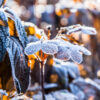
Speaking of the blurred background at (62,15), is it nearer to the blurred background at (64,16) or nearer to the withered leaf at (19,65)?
the blurred background at (64,16)

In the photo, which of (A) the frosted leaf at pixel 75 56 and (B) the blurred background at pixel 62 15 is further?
(B) the blurred background at pixel 62 15

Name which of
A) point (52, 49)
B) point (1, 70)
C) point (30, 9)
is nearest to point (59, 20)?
point (30, 9)

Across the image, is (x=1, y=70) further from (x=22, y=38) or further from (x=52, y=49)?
(x=52, y=49)

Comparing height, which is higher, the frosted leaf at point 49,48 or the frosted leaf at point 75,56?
the frosted leaf at point 49,48

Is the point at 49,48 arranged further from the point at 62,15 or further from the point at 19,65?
the point at 62,15

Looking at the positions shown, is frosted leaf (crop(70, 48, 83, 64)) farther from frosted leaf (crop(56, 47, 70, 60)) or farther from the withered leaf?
the withered leaf

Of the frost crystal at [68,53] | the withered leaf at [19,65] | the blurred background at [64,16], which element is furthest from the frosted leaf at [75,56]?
the blurred background at [64,16]

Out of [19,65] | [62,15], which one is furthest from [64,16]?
[19,65]
